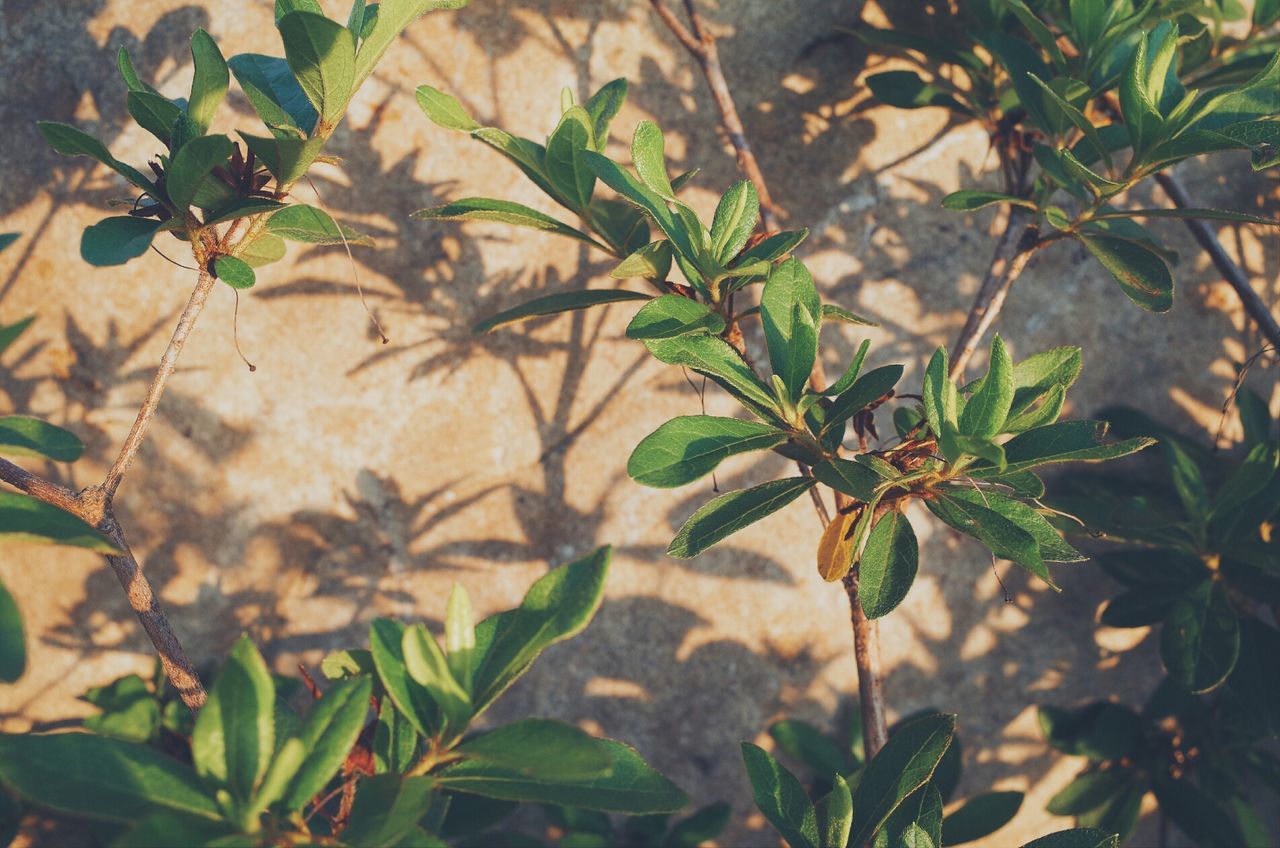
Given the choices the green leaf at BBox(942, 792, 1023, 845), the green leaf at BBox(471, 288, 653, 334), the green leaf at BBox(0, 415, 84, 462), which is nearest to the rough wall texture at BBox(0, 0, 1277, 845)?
the green leaf at BBox(942, 792, 1023, 845)

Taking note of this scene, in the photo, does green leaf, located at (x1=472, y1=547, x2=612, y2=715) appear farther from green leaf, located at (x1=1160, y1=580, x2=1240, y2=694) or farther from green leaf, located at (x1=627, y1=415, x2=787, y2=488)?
green leaf, located at (x1=1160, y1=580, x2=1240, y2=694)

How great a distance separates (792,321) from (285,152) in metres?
0.55

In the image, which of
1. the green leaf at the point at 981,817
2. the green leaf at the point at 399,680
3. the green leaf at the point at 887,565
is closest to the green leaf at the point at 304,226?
the green leaf at the point at 399,680

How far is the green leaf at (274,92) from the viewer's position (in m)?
0.99

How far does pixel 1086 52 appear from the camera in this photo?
1168 mm

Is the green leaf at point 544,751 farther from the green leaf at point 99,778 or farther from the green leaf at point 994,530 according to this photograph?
the green leaf at point 994,530

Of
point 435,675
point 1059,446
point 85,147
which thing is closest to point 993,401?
point 1059,446

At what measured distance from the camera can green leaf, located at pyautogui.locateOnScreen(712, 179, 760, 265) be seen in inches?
39.2

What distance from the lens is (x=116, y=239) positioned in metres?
0.91

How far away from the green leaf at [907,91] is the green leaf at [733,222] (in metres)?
0.55

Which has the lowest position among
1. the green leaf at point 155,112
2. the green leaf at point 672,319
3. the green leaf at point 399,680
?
the green leaf at point 399,680

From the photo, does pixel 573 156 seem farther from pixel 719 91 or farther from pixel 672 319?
pixel 719 91

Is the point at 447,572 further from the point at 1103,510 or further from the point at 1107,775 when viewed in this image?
the point at 1107,775

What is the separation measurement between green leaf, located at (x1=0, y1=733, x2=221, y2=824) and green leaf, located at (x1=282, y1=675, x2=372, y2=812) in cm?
7
